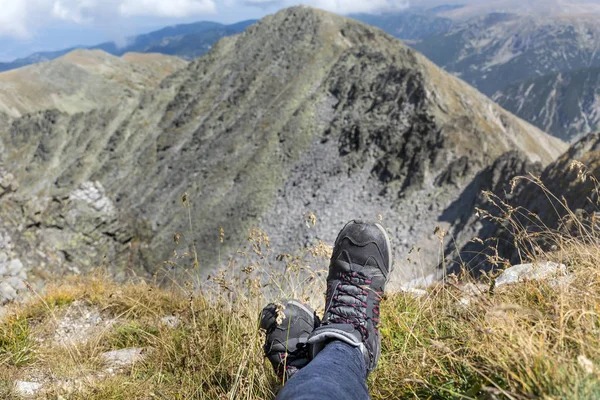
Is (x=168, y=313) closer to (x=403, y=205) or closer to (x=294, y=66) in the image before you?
(x=403, y=205)

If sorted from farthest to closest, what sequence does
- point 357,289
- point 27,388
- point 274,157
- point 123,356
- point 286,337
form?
1. point 274,157
2. point 123,356
3. point 357,289
4. point 27,388
5. point 286,337

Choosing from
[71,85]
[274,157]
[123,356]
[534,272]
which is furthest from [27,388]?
[71,85]

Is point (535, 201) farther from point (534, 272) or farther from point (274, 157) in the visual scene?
point (274, 157)

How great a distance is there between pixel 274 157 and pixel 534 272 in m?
28.2

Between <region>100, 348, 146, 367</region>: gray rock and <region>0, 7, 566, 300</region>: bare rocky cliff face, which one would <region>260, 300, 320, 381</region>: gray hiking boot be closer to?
<region>100, 348, 146, 367</region>: gray rock

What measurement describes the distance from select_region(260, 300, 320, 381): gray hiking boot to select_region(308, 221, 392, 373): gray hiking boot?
0.66 feet

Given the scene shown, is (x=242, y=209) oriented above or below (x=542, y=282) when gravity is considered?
below

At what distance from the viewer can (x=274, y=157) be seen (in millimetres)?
30750

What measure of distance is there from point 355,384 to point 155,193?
34749mm

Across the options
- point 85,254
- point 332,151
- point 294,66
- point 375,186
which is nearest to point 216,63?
point 294,66

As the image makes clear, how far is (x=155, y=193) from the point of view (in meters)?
34.5

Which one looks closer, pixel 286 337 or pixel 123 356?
pixel 286 337

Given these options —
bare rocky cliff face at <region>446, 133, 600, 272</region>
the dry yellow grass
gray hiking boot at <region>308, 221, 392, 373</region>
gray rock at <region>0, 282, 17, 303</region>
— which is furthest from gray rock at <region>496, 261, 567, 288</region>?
gray rock at <region>0, 282, 17, 303</region>

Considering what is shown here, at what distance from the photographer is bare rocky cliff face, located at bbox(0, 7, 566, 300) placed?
1653 cm
